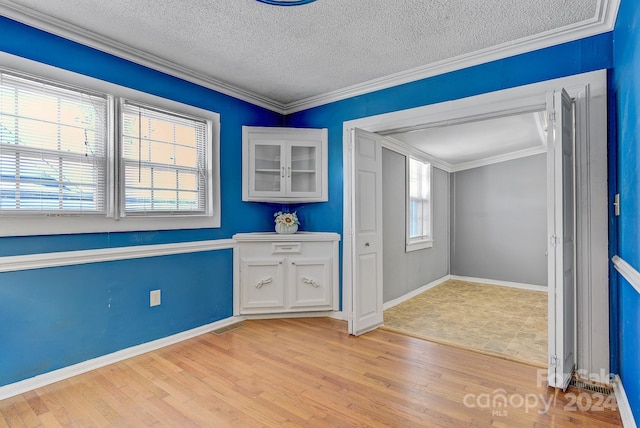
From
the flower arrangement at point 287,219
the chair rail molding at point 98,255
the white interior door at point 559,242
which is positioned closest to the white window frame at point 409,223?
the flower arrangement at point 287,219

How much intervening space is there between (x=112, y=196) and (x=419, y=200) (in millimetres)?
4340

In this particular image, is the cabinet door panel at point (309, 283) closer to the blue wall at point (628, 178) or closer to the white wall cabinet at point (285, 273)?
the white wall cabinet at point (285, 273)

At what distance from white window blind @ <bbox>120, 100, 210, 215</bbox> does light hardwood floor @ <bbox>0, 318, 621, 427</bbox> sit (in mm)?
1285

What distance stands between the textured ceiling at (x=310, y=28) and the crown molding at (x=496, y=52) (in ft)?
0.07

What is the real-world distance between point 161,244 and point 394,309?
2.82 meters

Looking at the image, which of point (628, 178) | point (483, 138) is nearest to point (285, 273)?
point (628, 178)

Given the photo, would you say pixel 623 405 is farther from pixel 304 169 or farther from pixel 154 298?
pixel 154 298

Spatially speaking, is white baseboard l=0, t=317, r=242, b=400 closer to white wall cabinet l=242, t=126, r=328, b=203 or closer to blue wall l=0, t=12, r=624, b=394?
blue wall l=0, t=12, r=624, b=394

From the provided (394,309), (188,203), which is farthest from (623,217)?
(188,203)

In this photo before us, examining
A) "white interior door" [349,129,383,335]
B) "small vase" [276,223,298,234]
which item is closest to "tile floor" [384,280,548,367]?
"white interior door" [349,129,383,335]

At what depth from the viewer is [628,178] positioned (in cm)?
186

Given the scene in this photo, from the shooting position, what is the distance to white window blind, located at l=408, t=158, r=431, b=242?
17.3 ft

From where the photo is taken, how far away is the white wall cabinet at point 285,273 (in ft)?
11.9

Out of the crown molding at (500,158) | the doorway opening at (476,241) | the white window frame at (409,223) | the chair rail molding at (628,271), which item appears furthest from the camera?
the crown molding at (500,158)
